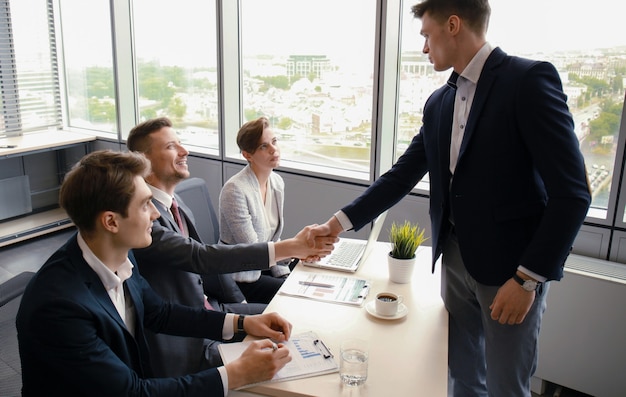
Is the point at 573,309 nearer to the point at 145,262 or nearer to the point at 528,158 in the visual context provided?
the point at 528,158

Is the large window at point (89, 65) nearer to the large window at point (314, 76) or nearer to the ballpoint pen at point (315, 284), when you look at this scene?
the large window at point (314, 76)

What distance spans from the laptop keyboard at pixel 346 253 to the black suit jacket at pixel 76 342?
36.4 inches

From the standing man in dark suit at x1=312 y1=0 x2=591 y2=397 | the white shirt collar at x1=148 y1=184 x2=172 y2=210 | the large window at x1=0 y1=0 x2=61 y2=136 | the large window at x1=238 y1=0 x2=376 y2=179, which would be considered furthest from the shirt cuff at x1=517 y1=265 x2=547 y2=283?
the large window at x1=0 y1=0 x2=61 y2=136

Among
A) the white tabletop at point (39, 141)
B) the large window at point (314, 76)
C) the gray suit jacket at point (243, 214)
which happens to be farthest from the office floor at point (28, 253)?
the gray suit jacket at point (243, 214)

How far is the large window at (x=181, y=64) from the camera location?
450 centimetres

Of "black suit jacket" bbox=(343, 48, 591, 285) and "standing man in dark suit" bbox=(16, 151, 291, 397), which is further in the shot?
"black suit jacket" bbox=(343, 48, 591, 285)

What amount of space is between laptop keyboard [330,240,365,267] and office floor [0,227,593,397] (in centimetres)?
286

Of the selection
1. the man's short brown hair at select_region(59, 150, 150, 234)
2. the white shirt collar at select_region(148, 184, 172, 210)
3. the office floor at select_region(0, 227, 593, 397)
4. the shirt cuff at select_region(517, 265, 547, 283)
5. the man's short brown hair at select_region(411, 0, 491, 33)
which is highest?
the man's short brown hair at select_region(411, 0, 491, 33)

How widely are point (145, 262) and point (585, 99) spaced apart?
7.88 ft

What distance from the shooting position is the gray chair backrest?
282cm

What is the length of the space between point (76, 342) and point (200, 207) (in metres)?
1.61

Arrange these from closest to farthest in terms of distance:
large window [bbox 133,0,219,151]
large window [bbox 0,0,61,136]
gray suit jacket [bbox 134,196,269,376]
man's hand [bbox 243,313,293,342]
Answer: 1. man's hand [bbox 243,313,293,342]
2. gray suit jacket [bbox 134,196,269,376]
3. large window [bbox 133,0,219,151]
4. large window [bbox 0,0,61,136]

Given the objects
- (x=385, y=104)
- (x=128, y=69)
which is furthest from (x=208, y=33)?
(x=385, y=104)

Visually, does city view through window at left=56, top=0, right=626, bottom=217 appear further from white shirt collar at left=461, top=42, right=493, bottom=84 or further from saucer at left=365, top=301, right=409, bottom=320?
saucer at left=365, top=301, right=409, bottom=320
